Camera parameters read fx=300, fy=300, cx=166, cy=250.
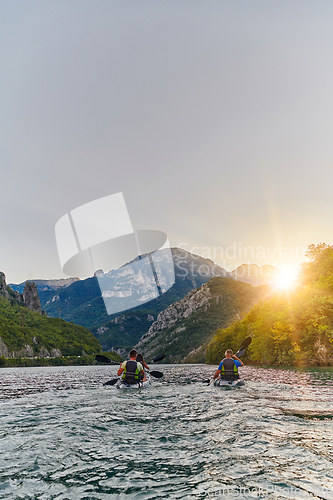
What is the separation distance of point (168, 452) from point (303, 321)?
6358cm

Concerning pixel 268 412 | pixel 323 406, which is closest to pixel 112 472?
pixel 268 412

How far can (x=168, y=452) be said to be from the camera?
8.53 metres

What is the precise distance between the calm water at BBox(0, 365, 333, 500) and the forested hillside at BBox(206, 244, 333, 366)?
159 ft

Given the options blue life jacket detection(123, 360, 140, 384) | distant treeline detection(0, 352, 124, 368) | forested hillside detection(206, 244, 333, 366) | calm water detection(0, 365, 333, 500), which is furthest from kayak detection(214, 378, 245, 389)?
distant treeline detection(0, 352, 124, 368)

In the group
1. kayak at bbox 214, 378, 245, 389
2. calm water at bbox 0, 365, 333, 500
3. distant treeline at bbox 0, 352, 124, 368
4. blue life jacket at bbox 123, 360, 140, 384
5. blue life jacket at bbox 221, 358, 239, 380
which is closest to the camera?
calm water at bbox 0, 365, 333, 500

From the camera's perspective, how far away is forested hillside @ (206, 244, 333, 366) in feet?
192

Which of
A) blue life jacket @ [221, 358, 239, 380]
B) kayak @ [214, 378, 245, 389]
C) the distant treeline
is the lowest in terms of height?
the distant treeline

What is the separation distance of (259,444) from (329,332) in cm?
5534

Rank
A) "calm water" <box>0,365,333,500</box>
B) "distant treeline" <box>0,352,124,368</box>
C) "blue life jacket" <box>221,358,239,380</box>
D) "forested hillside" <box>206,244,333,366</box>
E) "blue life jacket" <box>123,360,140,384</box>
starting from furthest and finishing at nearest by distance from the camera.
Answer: "distant treeline" <box>0,352,124,368</box> < "forested hillside" <box>206,244,333,366</box> < "blue life jacket" <box>221,358,239,380</box> < "blue life jacket" <box>123,360,140,384</box> < "calm water" <box>0,365,333,500</box>

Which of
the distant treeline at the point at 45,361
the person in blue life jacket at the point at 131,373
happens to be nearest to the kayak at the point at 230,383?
the person in blue life jacket at the point at 131,373

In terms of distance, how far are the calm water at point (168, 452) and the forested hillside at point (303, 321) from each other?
48544mm

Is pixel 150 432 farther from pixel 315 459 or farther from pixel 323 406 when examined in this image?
pixel 323 406

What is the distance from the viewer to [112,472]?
7062 mm

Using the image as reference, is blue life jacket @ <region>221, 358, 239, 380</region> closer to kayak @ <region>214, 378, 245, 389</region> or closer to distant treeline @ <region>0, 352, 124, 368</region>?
kayak @ <region>214, 378, 245, 389</region>
